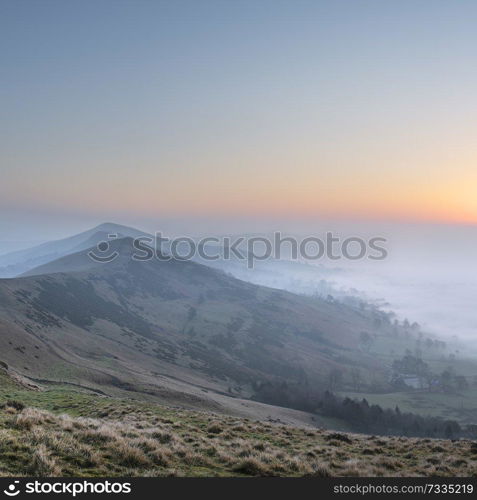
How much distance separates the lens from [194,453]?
18.3 metres

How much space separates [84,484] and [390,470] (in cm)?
1570

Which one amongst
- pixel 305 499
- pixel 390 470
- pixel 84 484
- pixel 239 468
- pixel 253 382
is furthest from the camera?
pixel 253 382

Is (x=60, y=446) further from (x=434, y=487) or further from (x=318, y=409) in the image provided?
(x=318, y=409)

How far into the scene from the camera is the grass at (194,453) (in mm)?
14445

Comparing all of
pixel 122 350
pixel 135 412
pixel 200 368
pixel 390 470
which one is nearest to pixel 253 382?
pixel 200 368

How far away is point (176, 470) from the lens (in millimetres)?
15438

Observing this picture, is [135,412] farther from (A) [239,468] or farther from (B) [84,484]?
(B) [84,484]

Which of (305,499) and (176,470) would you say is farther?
(176,470)

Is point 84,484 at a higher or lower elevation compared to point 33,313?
higher

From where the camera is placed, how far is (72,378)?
8181 centimetres

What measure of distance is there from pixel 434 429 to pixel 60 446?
158 meters

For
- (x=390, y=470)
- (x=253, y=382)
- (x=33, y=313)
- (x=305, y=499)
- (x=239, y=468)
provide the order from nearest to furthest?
1. (x=305, y=499)
2. (x=239, y=468)
3. (x=390, y=470)
4. (x=33, y=313)
5. (x=253, y=382)

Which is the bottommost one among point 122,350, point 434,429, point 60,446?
point 434,429

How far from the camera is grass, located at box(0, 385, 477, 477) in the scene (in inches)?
569
